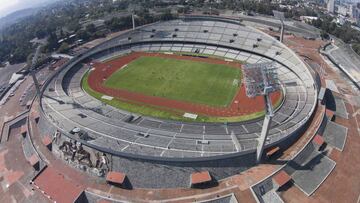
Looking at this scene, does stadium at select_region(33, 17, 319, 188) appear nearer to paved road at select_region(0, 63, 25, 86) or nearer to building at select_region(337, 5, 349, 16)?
paved road at select_region(0, 63, 25, 86)

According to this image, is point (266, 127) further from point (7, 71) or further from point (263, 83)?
point (7, 71)

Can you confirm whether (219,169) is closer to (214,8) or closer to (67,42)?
(67,42)

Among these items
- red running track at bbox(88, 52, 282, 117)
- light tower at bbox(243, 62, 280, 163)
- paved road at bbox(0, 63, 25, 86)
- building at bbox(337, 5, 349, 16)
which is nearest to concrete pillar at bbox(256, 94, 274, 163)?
light tower at bbox(243, 62, 280, 163)

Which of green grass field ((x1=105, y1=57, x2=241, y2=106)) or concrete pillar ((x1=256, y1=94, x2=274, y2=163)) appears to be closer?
concrete pillar ((x1=256, y1=94, x2=274, y2=163))

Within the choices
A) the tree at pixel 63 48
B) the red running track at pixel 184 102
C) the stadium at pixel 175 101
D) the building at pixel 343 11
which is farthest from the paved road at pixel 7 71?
the building at pixel 343 11

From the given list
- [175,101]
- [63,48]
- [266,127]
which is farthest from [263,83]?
[63,48]

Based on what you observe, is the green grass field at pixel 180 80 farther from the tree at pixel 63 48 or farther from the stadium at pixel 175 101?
the tree at pixel 63 48
